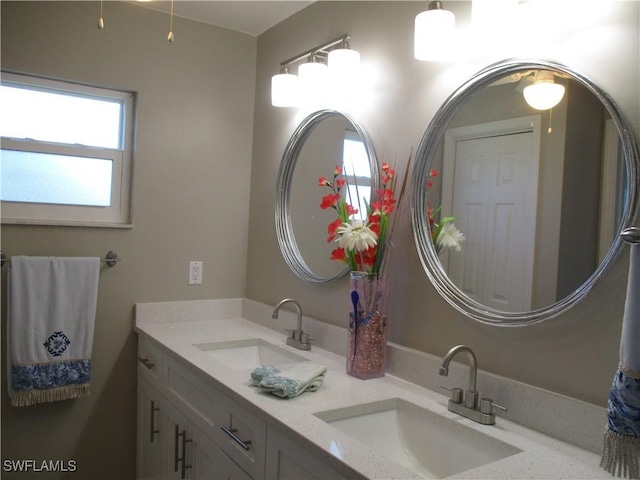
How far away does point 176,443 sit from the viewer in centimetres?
198

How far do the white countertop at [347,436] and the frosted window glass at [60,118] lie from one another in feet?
3.19

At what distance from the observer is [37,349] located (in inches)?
84.7

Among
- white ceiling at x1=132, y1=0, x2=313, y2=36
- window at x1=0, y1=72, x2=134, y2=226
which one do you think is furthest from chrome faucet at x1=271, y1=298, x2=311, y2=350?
white ceiling at x1=132, y1=0, x2=313, y2=36

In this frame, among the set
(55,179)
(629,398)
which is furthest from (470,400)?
(55,179)

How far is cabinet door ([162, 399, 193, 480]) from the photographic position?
1903 mm

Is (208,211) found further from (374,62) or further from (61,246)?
(374,62)

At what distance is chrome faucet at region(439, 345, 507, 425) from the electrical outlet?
1.54 metres

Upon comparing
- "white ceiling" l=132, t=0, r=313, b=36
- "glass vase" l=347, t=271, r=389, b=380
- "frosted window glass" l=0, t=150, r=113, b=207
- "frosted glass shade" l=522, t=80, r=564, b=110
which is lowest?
"glass vase" l=347, t=271, r=389, b=380

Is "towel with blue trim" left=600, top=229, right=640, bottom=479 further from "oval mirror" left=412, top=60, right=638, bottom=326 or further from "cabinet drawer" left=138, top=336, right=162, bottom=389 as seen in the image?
"cabinet drawer" left=138, top=336, right=162, bottom=389

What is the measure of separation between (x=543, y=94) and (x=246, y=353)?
1527 mm

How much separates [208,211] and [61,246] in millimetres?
692

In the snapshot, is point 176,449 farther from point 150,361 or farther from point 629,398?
point 629,398

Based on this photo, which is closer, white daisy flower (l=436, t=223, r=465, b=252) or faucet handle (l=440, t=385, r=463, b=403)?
faucet handle (l=440, t=385, r=463, b=403)

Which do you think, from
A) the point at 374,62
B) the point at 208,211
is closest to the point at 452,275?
the point at 374,62
